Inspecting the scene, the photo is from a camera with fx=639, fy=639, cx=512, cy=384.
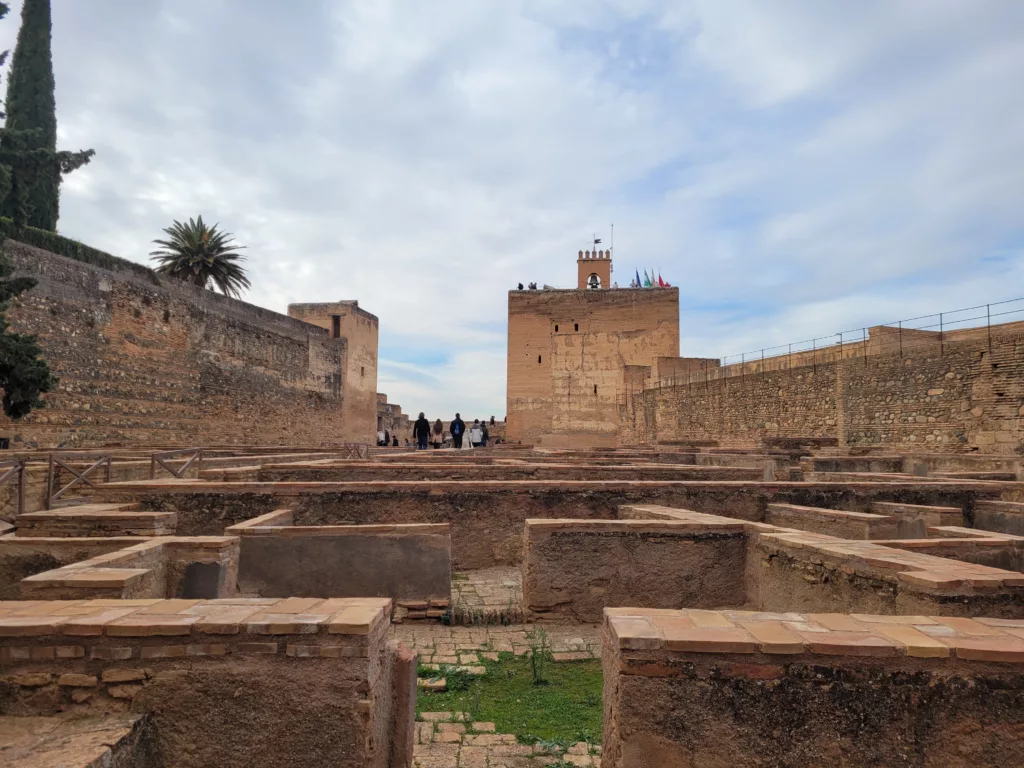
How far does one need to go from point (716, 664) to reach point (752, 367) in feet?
77.4

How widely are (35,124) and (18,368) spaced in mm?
18200

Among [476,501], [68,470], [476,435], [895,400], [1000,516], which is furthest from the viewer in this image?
[476,435]

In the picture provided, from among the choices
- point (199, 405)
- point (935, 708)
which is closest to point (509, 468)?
point (935, 708)

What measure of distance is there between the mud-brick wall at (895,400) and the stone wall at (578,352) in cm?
672

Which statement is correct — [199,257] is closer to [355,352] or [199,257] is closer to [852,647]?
→ [355,352]

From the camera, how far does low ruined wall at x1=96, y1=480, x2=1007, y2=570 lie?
22.3 ft

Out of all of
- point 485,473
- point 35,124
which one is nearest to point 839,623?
point 485,473

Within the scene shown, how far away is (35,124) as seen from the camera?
22781mm

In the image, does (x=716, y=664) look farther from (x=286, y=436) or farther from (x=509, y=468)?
(x=286, y=436)

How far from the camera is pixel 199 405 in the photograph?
800 inches

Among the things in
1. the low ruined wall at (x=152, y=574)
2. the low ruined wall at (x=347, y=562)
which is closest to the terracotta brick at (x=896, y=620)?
the low ruined wall at (x=347, y=562)

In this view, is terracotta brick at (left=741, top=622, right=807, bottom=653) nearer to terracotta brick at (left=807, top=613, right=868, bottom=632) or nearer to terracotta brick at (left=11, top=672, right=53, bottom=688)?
terracotta brick at (left=807, top=613, right=868, bottom=632)

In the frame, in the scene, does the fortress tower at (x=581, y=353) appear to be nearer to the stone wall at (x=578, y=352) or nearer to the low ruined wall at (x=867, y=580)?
the stone wall at (x=578, y=352)

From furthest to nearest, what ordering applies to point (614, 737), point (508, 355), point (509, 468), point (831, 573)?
point (508, 355) < point (509, 468) < point (831, 573) < point (614, 737)
